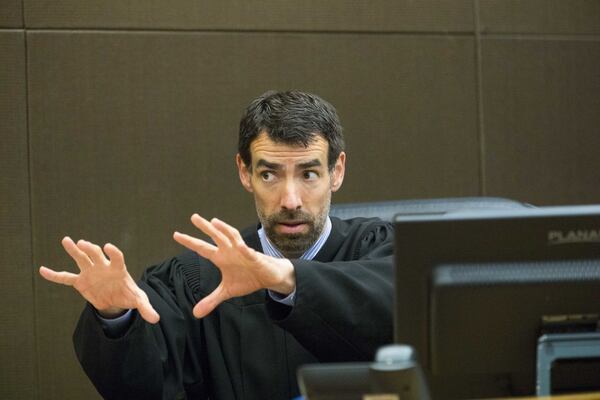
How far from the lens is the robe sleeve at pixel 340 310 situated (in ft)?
6.51

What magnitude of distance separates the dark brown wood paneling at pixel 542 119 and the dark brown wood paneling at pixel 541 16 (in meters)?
0.06

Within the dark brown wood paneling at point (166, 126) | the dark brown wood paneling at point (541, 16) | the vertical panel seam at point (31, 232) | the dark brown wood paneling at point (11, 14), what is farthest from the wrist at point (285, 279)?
the dark brown wood paneling at point (541, 16)

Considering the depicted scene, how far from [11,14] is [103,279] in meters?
2.11

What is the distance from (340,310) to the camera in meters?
2.04

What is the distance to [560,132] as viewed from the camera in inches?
167

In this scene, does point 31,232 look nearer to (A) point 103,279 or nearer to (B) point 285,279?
(A) point 103,279

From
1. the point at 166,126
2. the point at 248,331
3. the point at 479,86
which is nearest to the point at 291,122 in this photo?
the point at 248,331

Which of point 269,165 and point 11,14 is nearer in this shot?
point 269,165

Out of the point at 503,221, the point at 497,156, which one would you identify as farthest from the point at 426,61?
the point at 503,221

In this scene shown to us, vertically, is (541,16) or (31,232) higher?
(541,16)

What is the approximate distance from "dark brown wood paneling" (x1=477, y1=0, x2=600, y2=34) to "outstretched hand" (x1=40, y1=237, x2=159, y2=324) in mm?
2635

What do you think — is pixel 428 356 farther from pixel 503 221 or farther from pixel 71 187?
pixel 71 187

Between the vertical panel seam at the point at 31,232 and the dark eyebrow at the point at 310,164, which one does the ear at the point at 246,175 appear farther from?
the vertical panel seam at the point at 31,232

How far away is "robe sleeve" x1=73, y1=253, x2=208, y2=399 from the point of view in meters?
2.10
